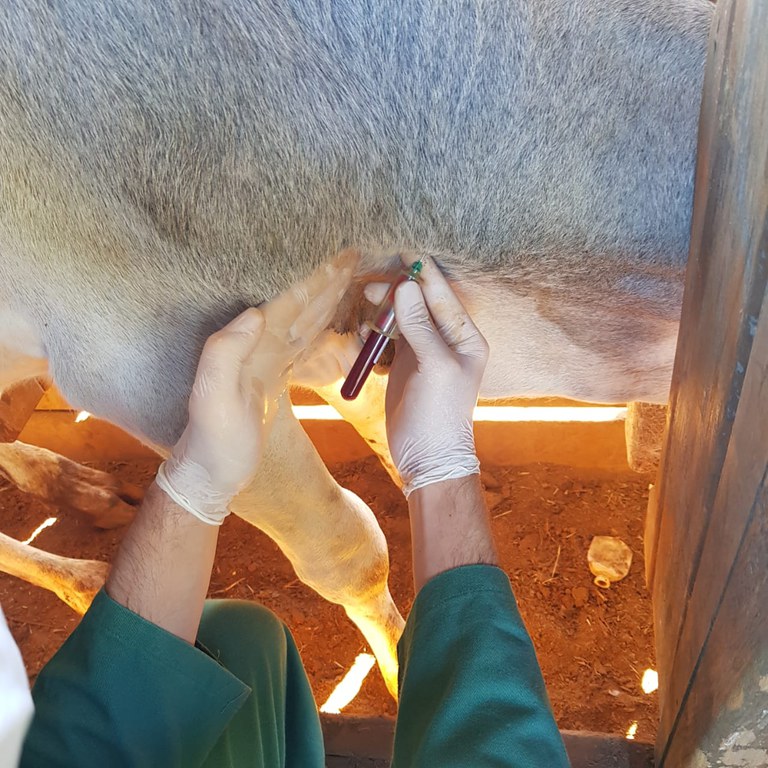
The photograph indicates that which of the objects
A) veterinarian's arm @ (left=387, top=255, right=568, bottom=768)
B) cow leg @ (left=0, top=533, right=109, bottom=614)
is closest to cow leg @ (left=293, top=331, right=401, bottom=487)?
veterinarian's arm @ (left=387, top=255, right=568, bottom=768)

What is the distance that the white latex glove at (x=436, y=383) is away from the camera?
972 mm

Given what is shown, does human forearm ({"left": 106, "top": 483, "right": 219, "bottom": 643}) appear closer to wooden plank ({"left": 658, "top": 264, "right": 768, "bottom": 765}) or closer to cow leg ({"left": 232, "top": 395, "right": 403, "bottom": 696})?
cow leg ({"left": 232, "top": 395, "right": 403, "bottom": 696})

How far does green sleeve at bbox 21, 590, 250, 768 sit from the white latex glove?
36 cm

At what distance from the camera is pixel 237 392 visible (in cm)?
94

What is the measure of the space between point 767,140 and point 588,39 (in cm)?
38

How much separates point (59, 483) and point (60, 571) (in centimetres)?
39

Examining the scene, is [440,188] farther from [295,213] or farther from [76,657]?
[76,657]

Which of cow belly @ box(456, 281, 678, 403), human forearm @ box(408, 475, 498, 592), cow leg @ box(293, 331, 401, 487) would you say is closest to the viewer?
human forearm @ box(408, 475, 498, 592)

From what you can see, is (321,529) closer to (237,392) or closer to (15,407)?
(237,392)

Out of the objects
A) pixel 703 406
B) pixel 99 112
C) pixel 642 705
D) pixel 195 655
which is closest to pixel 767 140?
pixel 703 406

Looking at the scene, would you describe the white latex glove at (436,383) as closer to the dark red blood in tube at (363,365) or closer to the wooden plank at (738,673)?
the dark red blood in tube at (363,365)

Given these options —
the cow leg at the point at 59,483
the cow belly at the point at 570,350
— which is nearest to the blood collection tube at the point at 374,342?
the cow belly at the point at 570,350

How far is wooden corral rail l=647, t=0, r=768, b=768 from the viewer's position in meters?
0.56

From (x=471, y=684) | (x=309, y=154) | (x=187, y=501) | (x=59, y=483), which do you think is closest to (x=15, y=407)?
(x=59, y=483)
